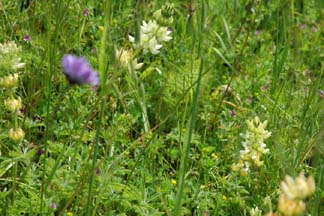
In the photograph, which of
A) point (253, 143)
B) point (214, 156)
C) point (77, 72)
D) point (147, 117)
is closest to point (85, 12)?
point (147, 117)

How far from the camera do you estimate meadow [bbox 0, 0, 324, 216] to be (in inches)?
56.6

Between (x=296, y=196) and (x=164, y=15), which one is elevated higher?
(x=164, y=15)

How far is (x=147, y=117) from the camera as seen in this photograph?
215cm

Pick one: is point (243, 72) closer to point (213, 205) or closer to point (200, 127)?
point (200, 127)

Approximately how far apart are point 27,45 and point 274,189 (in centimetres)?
101

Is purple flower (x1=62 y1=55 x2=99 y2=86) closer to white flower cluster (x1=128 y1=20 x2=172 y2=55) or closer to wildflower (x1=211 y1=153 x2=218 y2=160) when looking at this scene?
white flower cluster (x1=128 y1=20 x2=172 y2=55)

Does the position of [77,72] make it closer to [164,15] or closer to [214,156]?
[164,15]

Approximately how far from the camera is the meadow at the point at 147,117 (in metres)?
1.44

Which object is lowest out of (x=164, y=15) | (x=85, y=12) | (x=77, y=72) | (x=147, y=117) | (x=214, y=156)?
(x=214, y=156)

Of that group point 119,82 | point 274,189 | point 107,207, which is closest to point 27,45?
point 119,82

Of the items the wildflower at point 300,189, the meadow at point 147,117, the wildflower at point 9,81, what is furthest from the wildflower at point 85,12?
the wildflower at point 300,189

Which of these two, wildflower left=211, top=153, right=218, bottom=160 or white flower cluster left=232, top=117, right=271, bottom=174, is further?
wildflower left=211, top=153, right=218, bottom=160

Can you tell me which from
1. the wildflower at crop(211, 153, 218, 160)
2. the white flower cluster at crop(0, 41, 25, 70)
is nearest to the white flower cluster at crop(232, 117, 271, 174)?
the wildflower at crop(211, 153, 218, 160)

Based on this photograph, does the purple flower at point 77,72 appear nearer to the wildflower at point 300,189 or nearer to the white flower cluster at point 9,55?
the white flower cluster at point 9,55
